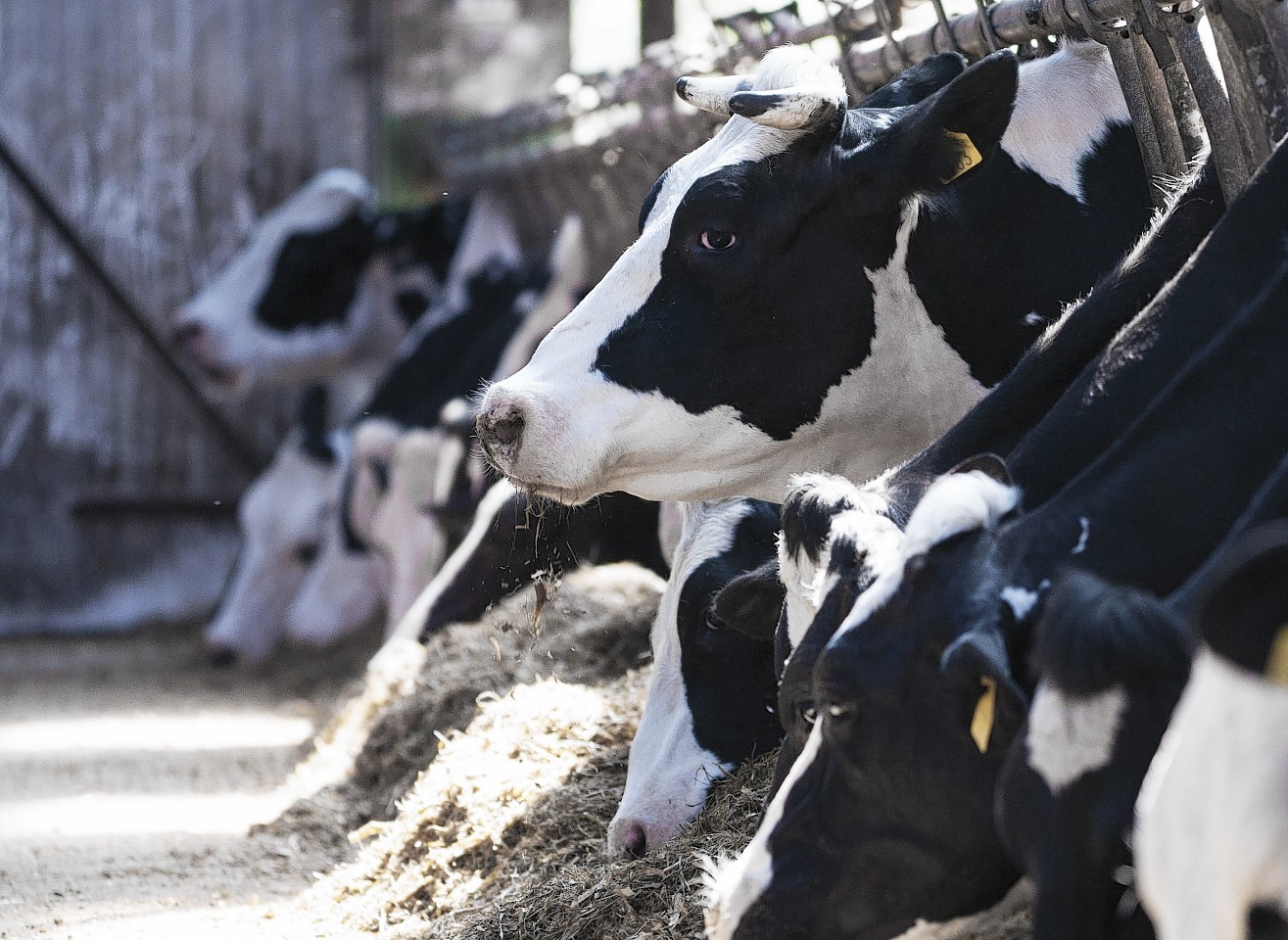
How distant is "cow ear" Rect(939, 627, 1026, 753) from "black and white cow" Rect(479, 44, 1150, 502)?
1.29 meters

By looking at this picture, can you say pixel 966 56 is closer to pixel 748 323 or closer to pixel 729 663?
pixel 748 323

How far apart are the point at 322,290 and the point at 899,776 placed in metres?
7.46

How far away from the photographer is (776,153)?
3.18 m

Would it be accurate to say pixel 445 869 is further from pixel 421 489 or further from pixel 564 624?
pixel 421 489

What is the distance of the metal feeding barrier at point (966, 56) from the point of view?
2836 millimetres

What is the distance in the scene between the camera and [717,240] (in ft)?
10.4

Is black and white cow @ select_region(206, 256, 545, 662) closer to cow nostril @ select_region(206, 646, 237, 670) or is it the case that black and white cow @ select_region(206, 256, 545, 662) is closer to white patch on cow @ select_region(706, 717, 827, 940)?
cow nostril @ select_region(206, 646, 237, 670)

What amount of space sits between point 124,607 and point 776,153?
7.33 meters

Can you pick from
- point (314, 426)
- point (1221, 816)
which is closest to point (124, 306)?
point (314, 426)

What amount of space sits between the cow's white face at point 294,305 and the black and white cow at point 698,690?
5640 mm

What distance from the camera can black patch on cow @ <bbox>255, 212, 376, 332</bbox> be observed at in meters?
8.98

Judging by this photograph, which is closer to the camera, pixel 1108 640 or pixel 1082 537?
pixel 1108 640

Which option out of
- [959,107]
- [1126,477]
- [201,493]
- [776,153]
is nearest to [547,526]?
[776,153]

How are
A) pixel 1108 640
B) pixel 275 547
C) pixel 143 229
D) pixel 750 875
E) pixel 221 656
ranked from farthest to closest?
pixel 143 229
pixel 275 547
pixel 221 656
pixel 750 875
pixel 1108 640
